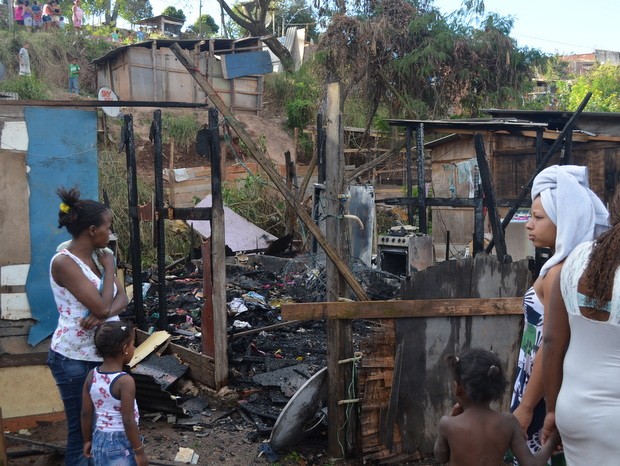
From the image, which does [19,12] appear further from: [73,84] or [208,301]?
[208,301]

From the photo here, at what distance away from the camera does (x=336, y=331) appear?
4641mm

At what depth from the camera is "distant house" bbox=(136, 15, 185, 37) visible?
32344 millimetres

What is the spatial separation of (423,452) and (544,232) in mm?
2429

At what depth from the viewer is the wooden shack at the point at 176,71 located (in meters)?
24.5

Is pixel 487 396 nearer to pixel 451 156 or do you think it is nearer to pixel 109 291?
pixel 109 291

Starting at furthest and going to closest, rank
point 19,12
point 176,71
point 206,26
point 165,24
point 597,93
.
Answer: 1. point 206,26
2. point 165,24
3. point 19,12
4. point 597,93
5. point 176,71

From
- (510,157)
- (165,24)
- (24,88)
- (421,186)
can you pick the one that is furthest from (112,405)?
(165,24)

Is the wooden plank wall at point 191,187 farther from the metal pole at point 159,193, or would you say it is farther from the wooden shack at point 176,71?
the metal pole at point 159,193

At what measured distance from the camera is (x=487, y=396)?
288 centimetres

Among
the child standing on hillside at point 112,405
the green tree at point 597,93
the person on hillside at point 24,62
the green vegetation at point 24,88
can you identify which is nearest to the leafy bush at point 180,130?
the green vegetation at point 24,88

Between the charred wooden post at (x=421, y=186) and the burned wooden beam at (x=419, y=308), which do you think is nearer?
the burned wooden beam at (x=419, y=308)

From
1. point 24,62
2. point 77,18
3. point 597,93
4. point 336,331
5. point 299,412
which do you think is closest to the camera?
point 336,331

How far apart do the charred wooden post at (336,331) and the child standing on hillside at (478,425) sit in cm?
175

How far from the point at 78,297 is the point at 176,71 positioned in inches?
910
